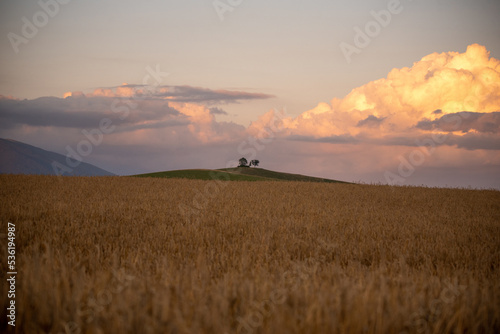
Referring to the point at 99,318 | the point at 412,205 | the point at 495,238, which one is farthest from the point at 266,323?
the point at 412,205

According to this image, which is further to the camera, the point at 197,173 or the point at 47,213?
the point at 197,173

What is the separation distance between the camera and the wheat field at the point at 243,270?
2.94m

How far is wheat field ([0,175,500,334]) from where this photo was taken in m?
2.94

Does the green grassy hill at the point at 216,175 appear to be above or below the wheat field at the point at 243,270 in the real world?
above

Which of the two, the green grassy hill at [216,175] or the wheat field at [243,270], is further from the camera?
the green grassy hill at [216,175]

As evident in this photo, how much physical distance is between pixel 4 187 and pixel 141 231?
14.1m

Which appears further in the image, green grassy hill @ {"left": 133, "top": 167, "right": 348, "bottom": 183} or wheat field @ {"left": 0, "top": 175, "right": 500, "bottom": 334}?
green grassy hill @ {"left": 133, "top": 167, "right": 348, "bottom": 183}

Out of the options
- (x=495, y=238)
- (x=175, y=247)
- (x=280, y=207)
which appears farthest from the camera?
(x=280, y=207)

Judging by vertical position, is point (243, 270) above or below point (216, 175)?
below

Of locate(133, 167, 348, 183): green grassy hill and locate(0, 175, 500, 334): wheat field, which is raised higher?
locate(133, 167, 348, 183): green grassy hill

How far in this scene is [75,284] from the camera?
12.0ft

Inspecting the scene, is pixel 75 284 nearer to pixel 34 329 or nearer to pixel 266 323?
pixel 34 329

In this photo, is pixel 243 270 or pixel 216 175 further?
pixel 216 175

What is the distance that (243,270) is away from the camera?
18.3 feet
